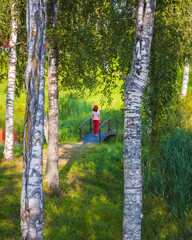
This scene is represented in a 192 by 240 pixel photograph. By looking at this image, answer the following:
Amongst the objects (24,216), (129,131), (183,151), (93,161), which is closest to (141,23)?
(129,131)

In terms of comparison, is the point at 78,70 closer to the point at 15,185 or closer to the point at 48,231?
the point at 15,185

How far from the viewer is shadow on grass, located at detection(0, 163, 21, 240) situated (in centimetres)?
540

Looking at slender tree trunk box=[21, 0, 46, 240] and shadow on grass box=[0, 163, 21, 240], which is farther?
shadow on grass box=[0, 163, 21, 240]

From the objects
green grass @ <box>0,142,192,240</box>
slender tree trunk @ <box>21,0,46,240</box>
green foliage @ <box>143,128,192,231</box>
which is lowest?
green grass @ <box>0,142,192,240</box>

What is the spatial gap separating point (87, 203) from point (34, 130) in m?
3.99

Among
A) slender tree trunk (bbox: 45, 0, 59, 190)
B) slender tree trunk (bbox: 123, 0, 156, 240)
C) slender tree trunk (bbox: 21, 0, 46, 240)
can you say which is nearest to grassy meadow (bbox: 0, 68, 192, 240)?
slender tree trunk (bbox: 45, 0, 59, 190)

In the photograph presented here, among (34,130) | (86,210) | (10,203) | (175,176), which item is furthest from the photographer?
(175,176)

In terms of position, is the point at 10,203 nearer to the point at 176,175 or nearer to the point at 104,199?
the point at 104,199

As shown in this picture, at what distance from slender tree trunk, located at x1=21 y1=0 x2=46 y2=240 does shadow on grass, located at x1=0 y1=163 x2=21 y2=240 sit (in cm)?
198

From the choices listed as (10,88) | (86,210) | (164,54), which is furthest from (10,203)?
(164,54)

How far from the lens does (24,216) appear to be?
143 inches

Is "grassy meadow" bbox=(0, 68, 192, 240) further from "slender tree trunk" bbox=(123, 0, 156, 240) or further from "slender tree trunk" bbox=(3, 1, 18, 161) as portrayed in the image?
"slender tree trunk" bbox=(123, 0, 156, 240)

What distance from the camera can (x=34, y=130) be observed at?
3.71 metres

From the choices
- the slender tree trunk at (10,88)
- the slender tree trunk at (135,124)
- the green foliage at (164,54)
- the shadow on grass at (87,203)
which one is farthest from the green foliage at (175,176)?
the slender tree trunk at (10,88)
